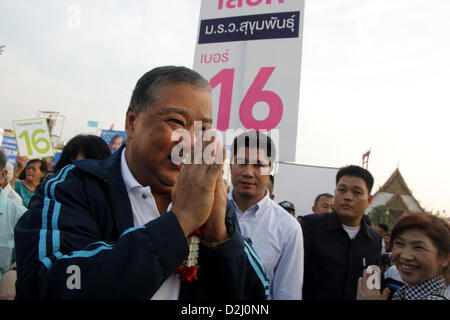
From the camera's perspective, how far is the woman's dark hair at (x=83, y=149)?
279cm

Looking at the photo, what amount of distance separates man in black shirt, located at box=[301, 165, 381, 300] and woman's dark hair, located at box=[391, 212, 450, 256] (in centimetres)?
77

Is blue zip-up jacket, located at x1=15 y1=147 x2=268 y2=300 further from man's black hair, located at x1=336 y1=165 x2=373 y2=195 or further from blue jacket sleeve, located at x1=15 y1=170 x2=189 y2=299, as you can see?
man's black hair, located at x1=336 y1=165 x2=373 y2=195

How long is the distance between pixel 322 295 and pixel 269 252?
88 centimetres

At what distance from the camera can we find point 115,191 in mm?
1063

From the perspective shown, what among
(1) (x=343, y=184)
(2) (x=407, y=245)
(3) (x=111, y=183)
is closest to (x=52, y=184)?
(3) (x=111, y=183)

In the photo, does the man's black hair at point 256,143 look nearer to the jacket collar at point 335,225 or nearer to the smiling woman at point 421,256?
the jacket collar at point 335,225

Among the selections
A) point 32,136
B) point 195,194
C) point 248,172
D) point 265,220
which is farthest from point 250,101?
point 32,136

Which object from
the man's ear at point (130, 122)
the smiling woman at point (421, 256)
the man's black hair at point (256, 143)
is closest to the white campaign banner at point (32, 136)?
the man's black hair at point (256, 143)

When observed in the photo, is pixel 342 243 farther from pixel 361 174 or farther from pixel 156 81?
pixel 156 81

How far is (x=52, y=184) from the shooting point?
3.23 feet

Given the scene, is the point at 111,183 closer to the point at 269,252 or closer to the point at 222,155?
the point at 222,155

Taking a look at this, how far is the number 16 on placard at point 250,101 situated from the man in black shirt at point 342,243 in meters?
1.14

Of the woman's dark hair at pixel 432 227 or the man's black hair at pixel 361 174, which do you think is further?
the man's black hair at pixel 361 174

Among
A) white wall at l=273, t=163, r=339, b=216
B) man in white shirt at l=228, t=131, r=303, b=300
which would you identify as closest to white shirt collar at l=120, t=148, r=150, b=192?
man in white shirt at l=228, t=131, r=303, b=300
